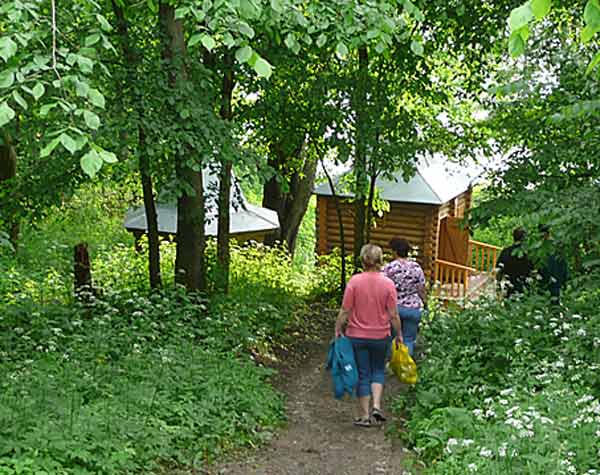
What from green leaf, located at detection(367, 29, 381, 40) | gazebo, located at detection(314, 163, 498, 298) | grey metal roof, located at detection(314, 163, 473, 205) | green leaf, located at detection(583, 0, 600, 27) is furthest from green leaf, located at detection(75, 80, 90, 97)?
grey metal roof, located at detection(314, 163, 473, 205)

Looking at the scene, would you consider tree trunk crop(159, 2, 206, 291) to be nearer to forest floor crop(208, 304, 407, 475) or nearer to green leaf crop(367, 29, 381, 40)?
forest floor crop(208, 304, 407, 475)

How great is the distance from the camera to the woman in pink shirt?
662 centimetres

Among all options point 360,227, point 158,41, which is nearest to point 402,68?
point 360,227

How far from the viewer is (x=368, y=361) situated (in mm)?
6789

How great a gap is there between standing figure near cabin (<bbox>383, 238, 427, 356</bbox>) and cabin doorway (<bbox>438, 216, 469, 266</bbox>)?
43.3 feet

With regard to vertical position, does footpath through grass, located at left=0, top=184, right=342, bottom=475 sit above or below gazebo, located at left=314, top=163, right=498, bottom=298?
below

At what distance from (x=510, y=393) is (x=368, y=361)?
1.51 meters

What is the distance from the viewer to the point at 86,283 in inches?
391

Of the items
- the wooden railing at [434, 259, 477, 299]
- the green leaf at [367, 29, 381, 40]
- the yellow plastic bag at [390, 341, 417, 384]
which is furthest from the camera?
the wooden railing at [434, 259, 477, 299]

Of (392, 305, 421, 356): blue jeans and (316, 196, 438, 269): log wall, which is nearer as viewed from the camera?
(392, 305, 421, 356): blue jeans

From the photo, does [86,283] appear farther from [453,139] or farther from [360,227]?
[453,139]

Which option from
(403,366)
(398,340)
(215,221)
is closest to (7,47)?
(398,340)

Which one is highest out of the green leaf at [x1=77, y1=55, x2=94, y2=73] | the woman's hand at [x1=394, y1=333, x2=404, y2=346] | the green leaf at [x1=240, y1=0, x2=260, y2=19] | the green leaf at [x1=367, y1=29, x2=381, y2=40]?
the green leaf at [x1=367, y1=29, x2=381, y2=40]

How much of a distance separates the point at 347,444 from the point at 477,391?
121 centimetres
